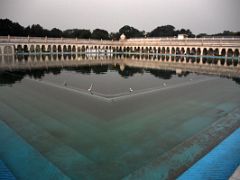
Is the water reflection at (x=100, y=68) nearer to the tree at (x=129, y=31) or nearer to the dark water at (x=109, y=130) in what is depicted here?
the dark water at (x=109, y=130)

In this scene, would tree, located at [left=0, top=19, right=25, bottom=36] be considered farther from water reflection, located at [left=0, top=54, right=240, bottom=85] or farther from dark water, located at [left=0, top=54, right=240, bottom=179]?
dark water, located at [left=0, top=54, right=240, bottom=179]

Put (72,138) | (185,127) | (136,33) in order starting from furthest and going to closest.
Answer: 1. (136,33)
2. (185,127)
3. (72,138)

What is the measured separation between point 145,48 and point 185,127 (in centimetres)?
5851

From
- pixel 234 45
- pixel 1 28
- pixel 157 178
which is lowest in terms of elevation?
pixel 157 178

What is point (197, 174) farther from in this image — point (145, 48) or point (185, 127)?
point (145, 48)

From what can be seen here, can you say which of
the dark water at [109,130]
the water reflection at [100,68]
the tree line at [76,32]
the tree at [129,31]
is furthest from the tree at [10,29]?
the dark water at [109,130]

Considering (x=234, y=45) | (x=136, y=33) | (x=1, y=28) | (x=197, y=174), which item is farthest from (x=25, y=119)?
(x=136, y=33)

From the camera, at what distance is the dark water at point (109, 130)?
6125 millimetres

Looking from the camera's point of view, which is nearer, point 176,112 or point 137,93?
point 176,112

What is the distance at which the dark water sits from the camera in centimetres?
612

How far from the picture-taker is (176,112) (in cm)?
1095

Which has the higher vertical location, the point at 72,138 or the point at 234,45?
the point at 234,45

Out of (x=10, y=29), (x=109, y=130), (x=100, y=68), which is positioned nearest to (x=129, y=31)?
(x=10, y=29)

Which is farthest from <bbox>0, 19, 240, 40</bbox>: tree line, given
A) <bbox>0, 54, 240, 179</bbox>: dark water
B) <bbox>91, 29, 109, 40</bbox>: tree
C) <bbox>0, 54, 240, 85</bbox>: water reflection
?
<bbox>0, 54, 240, 179</bbox>: dark water
